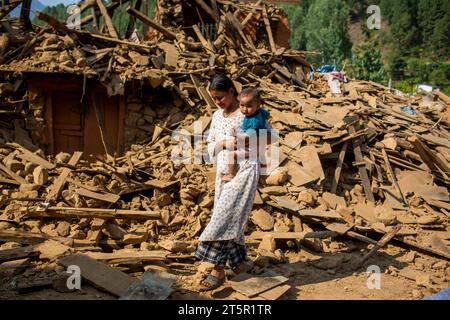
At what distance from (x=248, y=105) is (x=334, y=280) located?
2.12 m

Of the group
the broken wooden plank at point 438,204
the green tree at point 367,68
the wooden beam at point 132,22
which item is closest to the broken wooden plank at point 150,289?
the broken wooden plank at point 438,204

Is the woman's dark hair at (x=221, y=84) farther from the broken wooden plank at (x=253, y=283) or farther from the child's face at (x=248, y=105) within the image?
the broken wooden plank at (x=253, y=283)

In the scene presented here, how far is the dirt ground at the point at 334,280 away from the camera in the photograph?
338 cm

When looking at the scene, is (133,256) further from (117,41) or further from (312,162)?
(117,41)

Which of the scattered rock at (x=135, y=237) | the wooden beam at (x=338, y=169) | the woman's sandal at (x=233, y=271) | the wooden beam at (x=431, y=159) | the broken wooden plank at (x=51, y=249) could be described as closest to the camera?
the woman's sandal at (x=233, y=271)

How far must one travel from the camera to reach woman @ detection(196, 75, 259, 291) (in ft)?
11.3

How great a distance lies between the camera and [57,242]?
4.27 meters

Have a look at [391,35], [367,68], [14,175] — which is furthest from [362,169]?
[391,35]

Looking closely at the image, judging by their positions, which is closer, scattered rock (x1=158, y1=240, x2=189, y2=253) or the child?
the child

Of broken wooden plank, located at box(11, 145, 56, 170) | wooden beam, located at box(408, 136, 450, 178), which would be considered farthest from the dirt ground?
broken wooden plank, located at box(11, 145, 56, 170)

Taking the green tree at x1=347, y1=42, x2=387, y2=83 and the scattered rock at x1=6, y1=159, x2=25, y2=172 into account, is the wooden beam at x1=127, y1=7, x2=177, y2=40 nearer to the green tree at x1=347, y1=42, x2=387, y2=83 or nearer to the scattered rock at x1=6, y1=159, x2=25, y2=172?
the scattered rock at x1=6, y1=159, x2=25, y2=172

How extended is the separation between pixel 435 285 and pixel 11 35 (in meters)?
Result: 9.00

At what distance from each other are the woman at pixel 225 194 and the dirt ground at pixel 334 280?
0.31 metres

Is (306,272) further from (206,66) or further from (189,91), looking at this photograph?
(206,66)
